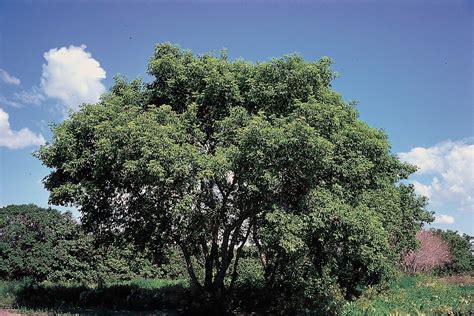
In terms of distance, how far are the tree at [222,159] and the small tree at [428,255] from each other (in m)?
30.9

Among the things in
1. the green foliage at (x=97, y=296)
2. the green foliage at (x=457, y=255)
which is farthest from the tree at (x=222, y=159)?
the green foliage at (x=457, y=255)

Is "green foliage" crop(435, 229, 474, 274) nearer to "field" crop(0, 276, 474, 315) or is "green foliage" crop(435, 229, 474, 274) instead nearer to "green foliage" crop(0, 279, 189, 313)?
"field" crop(0, 276, 474, 315)

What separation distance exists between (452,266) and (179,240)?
46.0 metres

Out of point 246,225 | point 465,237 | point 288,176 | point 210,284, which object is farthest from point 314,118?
point 465,237

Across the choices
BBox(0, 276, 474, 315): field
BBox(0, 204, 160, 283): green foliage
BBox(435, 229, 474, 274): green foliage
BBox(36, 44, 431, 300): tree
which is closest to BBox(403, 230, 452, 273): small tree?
BBox(435, 229, 474, 274): green foliage

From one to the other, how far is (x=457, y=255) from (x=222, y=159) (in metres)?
49.3

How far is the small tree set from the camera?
44344 millimetres

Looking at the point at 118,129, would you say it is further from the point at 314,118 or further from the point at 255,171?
the point at 314,118

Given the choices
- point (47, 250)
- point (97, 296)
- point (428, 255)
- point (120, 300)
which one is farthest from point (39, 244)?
point (428, 255)

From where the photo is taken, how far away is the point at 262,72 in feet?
44.8

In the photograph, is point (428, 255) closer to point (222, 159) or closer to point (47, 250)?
point (47, 250)

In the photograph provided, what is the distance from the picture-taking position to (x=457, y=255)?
51781mm

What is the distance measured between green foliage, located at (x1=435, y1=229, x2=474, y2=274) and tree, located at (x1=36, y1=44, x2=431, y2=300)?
39.7 metres

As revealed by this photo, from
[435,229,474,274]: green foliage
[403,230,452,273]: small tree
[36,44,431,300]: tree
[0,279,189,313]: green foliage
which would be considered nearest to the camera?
[36,44,431,300]: tree
